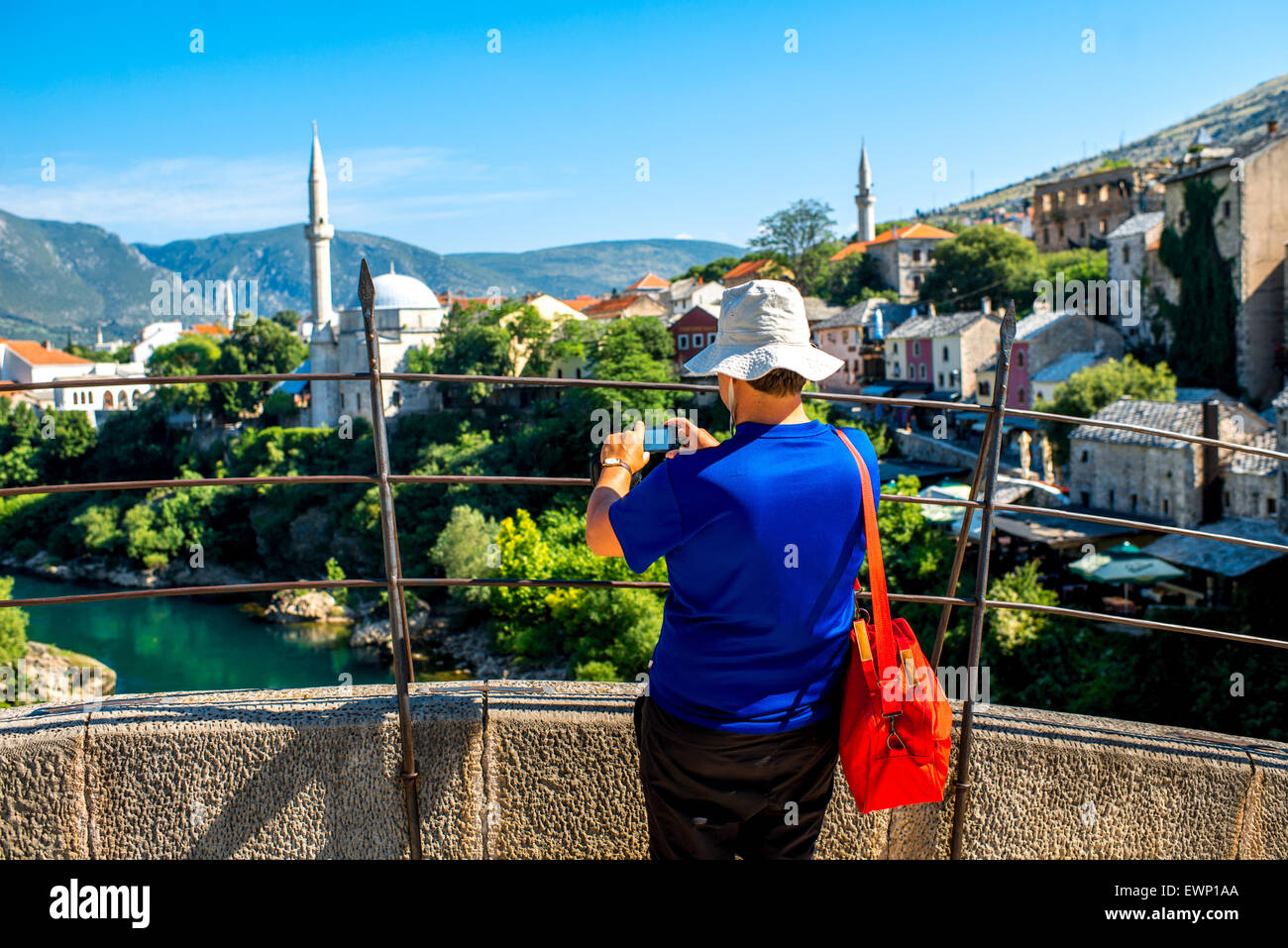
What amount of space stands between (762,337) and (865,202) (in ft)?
205

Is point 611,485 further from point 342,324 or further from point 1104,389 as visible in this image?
point 342,324

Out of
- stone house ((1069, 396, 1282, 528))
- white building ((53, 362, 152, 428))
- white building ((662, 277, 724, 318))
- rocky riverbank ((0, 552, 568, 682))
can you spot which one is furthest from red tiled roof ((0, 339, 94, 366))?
stone house ((1069, 396, 1282, 528))

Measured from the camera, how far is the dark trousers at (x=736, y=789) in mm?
1880

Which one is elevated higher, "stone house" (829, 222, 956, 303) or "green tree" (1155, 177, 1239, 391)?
"stone house" (829, 222, 956, 303)

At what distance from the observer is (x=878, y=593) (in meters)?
1.86

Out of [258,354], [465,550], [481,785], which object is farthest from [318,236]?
[481,785]

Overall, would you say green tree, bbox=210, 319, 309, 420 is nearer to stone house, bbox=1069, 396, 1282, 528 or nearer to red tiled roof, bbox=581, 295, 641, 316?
red tiled roof, bbox=581, 295, 641, 316

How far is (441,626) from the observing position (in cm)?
3138

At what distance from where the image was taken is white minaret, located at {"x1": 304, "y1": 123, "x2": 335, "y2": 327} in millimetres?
48438

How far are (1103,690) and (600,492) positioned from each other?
17612 mm

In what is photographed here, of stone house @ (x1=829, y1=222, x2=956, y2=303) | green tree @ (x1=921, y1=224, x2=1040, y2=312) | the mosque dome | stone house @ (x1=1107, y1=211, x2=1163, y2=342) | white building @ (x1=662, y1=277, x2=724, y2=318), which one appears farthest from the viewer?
white building @ (x1=662, y1=277, x2=724, y2=318)

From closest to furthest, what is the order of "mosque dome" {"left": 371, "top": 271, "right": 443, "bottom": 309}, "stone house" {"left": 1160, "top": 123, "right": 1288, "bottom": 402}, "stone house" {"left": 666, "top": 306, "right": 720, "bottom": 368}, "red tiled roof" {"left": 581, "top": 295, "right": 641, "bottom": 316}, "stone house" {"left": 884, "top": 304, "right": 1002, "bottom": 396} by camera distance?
"stone house" {"left": 1160, "top": 123, "right": 1288, "bottom": 402}, "stone house" {"left": 884, "top": 304, "right": 1002, "bottom": 396}, "stone house" {"left": 666, "top": 306, "right": 720, "bottom": 368}, "mosque dome" {"left": 371, "top": 271, "right": 443, "bottom": 309}, "red tiled roof" {"left": 581, "top": 295, "right": 641, "bottom": 316}

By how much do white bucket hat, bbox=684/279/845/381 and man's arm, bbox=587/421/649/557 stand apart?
203 millimetres
